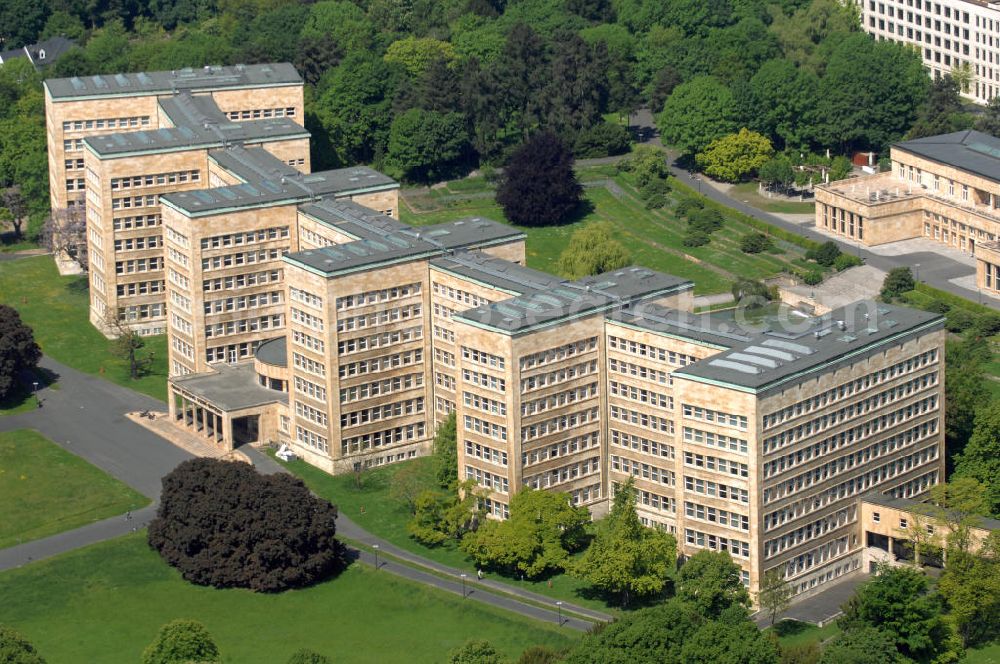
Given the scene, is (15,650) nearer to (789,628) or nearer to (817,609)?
(789,628)

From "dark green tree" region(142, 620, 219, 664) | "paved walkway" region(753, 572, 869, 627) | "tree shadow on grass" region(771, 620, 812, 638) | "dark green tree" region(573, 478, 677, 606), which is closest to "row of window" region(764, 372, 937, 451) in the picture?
"dark green tree" region(573, 478, 677, 606)

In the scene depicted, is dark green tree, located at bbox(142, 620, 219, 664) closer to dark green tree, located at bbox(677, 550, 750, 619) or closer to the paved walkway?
dark green tree, located at bbox(677, 550, 750, 619)

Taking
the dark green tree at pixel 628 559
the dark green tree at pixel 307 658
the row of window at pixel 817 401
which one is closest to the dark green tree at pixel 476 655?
the dark green tree at pixel 307 658

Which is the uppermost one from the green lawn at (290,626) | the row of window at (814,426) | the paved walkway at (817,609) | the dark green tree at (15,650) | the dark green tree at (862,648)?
the row of window at (814,426)

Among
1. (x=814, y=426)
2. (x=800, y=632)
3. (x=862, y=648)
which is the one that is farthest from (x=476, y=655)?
(x=814, y=426)

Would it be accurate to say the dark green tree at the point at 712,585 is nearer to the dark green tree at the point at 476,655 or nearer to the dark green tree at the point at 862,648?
the dark green tree at the point at 862,648
